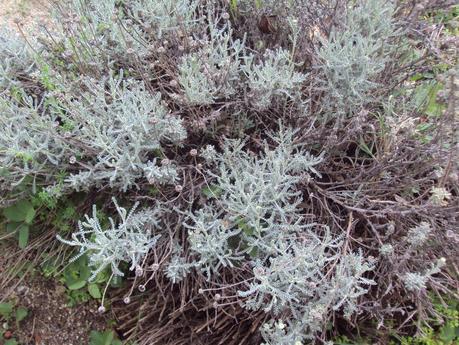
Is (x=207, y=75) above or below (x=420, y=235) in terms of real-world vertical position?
above

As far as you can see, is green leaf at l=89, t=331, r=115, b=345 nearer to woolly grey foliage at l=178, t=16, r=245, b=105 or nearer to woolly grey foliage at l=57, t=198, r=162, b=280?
woolly grey foliage at l=57, t=198, r=162, b=280

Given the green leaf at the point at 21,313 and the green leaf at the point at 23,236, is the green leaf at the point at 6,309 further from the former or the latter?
the green leaf at the point at 23,236

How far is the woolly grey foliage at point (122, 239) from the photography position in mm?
1833

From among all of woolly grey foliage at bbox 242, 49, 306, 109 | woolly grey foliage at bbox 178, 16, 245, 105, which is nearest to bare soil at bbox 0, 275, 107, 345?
woolly grey foliage at bbox 178, 16, 245, 105

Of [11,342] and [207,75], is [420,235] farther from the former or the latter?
[11,342]

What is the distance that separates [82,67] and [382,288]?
151cm

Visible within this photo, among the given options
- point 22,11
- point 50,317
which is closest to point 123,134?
point 50,317

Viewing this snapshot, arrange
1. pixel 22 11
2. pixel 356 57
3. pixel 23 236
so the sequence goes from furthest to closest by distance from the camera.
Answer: pixel 22 11 < pixel 23 236 < pixel 356 57

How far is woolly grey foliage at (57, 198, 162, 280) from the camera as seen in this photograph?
6.01 ft

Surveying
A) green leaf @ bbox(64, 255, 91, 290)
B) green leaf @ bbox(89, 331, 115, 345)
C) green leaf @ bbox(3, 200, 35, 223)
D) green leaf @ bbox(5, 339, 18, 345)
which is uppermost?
green leaf @ bbox(3, 200, 35, 223)

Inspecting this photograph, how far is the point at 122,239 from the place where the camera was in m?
1.91

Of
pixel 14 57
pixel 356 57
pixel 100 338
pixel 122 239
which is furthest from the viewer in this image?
pixel 14 57

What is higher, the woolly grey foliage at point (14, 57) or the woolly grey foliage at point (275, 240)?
the woolly grey foliage at point (14, 57)

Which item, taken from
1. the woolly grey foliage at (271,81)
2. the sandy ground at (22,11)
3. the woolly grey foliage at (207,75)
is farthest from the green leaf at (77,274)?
the sandy ground at (22,11)
